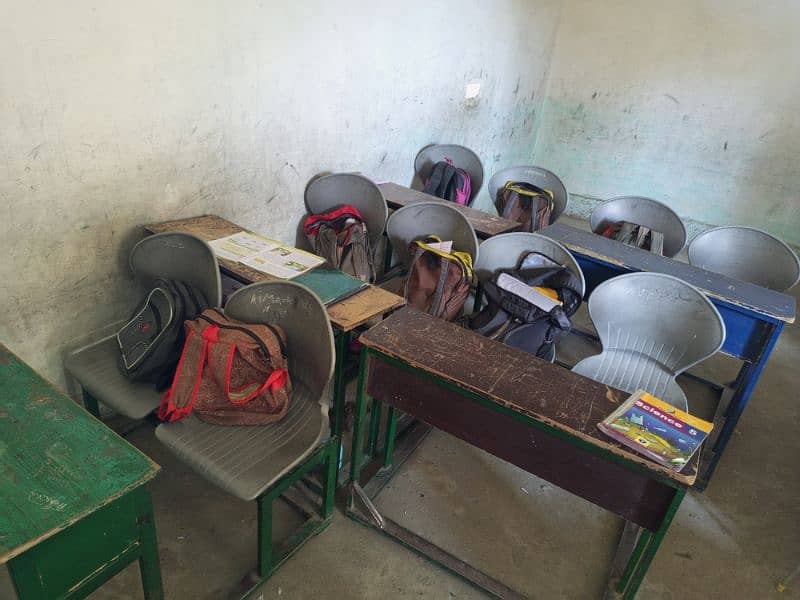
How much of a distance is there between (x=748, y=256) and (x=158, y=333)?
2718 mm

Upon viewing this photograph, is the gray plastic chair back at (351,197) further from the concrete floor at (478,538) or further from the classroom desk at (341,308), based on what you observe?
the concrete floor at (478,538)

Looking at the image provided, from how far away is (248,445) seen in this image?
156 centimetres

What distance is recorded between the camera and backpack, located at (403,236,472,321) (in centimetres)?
241

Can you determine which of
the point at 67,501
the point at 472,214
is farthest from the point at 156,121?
the point at 472,214

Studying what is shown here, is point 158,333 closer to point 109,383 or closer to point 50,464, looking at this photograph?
point 109,383

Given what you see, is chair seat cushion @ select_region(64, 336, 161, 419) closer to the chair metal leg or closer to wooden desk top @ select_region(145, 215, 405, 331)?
the chair metal leg

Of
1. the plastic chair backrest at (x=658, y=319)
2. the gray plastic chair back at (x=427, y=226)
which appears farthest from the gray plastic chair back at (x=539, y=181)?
the plastic chair backrest at (x=658, y=319)

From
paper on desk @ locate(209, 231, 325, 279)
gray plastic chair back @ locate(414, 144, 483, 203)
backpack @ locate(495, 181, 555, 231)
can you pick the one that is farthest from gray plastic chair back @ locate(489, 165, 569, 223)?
paper on desk @ locate(209, 231, 325, 279)

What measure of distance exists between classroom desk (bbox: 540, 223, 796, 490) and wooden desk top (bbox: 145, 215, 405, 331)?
3.51 feet

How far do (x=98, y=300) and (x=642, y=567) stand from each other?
6.49 ft

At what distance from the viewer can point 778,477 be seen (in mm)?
2352

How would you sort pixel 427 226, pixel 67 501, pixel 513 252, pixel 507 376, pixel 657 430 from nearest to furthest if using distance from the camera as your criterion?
pixel 67 501 < pixel 657 430 < pixel 507 376 < pixel 513 252 < pixel 427 226

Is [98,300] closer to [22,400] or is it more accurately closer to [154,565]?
[22,400]

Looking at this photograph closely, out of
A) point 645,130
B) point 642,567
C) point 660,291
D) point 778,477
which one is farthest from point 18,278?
point 645,130
